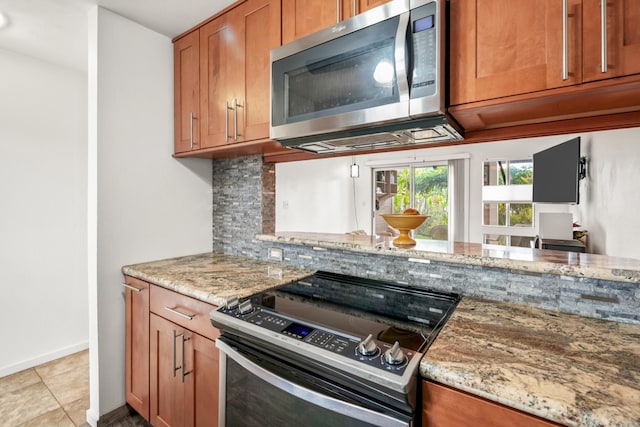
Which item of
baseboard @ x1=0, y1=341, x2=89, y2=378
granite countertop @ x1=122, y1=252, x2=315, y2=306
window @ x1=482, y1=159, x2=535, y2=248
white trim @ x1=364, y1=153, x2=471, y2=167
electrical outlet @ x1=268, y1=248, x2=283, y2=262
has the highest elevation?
white trim @ x1=364, y1=153, x2=471, y2=167

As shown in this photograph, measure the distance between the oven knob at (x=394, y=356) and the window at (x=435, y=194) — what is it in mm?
1035

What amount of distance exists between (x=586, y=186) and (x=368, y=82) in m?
1.10

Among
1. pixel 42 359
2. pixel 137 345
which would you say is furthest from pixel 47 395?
pixel 137 345

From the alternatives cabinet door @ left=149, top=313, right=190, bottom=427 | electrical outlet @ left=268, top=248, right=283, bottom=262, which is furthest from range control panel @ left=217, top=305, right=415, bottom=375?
electrical outlet @ left=268, top=248, right=283, bottom=262

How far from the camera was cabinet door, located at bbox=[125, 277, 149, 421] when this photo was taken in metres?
1.62

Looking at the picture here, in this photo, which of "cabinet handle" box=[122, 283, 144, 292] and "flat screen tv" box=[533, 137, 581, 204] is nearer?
"flat screen tv" box=[533, 137, 581, 204]

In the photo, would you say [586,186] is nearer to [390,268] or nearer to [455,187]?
[455,187]

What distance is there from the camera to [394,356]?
757 millimetres

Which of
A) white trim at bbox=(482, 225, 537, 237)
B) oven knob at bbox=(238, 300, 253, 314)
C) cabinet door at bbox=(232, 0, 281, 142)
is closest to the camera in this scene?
oven knob at bbox=(238, 300, 253, 314)

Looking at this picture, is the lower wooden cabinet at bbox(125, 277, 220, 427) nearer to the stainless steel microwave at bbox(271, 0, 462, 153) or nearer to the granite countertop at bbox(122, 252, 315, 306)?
the granite countertop at bbox(122, 252, 315, 306)

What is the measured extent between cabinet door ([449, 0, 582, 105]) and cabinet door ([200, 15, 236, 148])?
3.83ft

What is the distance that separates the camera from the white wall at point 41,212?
2184 mm

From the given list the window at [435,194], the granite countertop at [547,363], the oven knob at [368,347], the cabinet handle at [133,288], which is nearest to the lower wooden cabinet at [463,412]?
the granite countertop at [547,363]

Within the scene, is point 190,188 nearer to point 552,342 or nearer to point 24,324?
point 24,324
